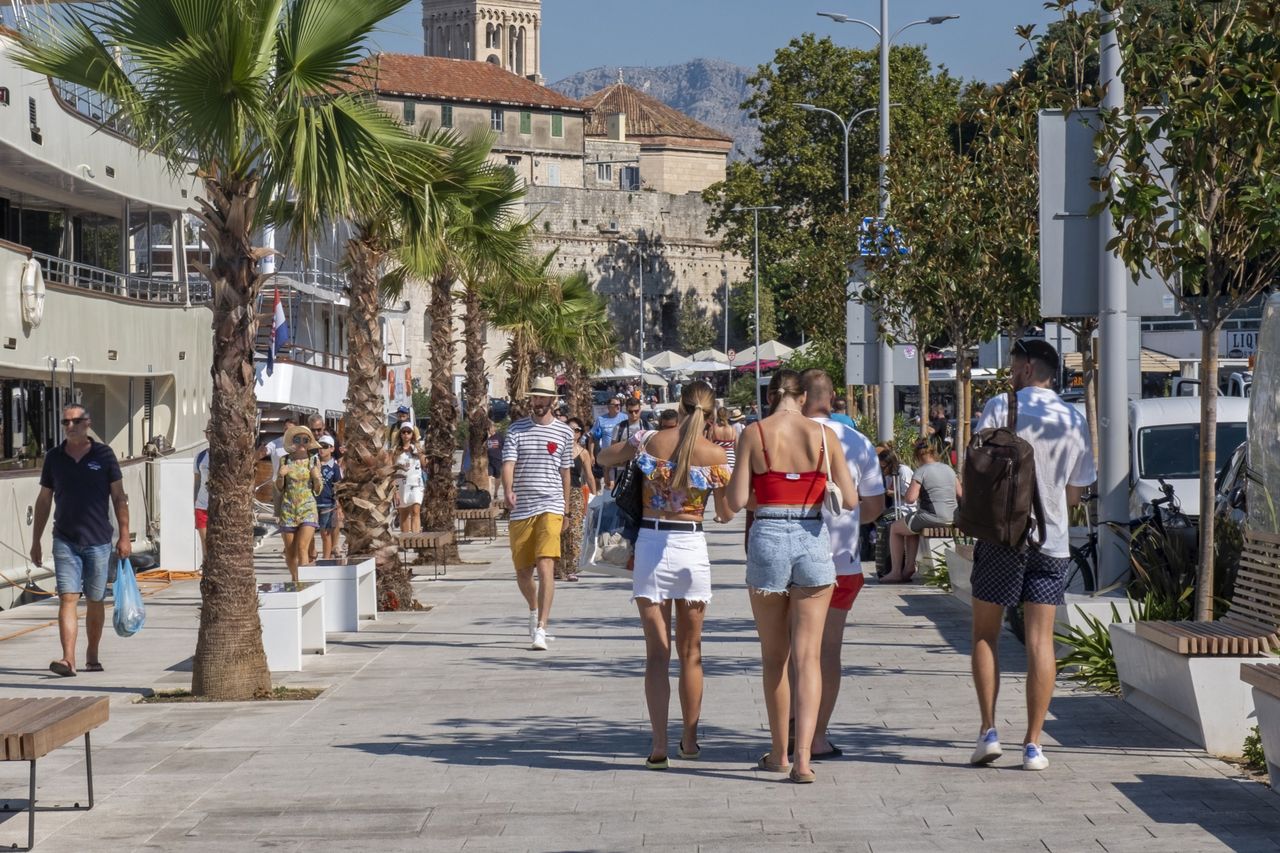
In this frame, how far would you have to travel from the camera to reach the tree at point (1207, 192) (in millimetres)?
8852

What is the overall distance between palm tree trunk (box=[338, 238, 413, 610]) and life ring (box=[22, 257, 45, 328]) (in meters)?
5.77

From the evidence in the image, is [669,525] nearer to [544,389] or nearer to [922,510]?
[544,389]

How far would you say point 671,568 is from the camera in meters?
8.35

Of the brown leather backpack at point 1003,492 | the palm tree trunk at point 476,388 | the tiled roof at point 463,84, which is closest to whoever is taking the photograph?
the brown leather backpack at point 1003,492

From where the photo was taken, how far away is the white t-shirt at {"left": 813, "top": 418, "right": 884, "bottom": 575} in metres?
8.19

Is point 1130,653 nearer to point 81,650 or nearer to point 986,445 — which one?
point 986,445

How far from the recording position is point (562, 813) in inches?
290

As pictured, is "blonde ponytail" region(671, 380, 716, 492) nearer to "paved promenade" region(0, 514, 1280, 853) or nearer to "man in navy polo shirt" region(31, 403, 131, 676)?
"paved promenade" region(0, 514, 1280, 853)

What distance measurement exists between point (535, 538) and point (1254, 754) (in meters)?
6.51

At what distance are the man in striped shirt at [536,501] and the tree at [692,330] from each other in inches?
3676

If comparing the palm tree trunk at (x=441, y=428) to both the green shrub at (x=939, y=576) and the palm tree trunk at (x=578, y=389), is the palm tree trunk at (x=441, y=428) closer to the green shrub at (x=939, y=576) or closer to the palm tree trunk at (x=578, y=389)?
the green shrub at (x=939, y=576)

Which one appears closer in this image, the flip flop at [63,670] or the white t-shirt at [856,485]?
the white t-shirt at [856,485]

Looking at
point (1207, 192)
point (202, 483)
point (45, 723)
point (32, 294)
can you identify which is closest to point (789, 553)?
point (45, 723)

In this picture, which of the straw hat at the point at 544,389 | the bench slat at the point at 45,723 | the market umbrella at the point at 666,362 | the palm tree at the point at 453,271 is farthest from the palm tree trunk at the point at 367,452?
the market umbrella at the point at 666,362
